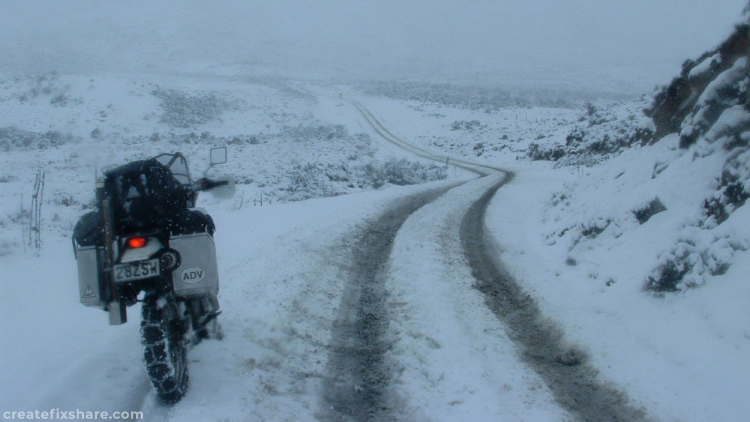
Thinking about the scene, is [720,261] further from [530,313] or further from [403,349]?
[403,349]

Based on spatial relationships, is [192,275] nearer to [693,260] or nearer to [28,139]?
[693,260]

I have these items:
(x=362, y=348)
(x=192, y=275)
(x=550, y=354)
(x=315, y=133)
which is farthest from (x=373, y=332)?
(x=315, y=133)

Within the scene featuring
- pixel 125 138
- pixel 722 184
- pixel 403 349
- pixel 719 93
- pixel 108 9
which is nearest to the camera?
pixel 403 349

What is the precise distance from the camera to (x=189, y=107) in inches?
1286

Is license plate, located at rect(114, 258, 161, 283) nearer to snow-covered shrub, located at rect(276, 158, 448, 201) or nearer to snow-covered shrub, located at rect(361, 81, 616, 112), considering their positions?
snow-covered shrub, located at rect(276, 158, 448, 201)

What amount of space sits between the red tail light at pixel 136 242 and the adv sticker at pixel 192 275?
0.53 m

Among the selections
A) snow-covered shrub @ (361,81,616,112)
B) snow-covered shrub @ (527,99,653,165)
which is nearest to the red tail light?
snow-covered shrub @ (527,99,653,165)

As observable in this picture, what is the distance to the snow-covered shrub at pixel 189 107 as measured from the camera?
29.2 m

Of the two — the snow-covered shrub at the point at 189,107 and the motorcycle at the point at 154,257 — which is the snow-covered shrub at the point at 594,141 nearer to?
the motorcycle at the point at 154,257

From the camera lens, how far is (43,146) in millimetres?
20094

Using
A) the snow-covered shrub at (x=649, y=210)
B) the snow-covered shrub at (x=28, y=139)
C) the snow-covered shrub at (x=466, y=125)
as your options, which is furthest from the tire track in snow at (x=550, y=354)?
the snow-covered shrub at (x=466, y=125)

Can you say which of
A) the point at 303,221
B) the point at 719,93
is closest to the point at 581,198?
the point at 719,93

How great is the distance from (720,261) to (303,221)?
7.35 meters

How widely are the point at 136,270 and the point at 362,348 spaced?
2448mm
